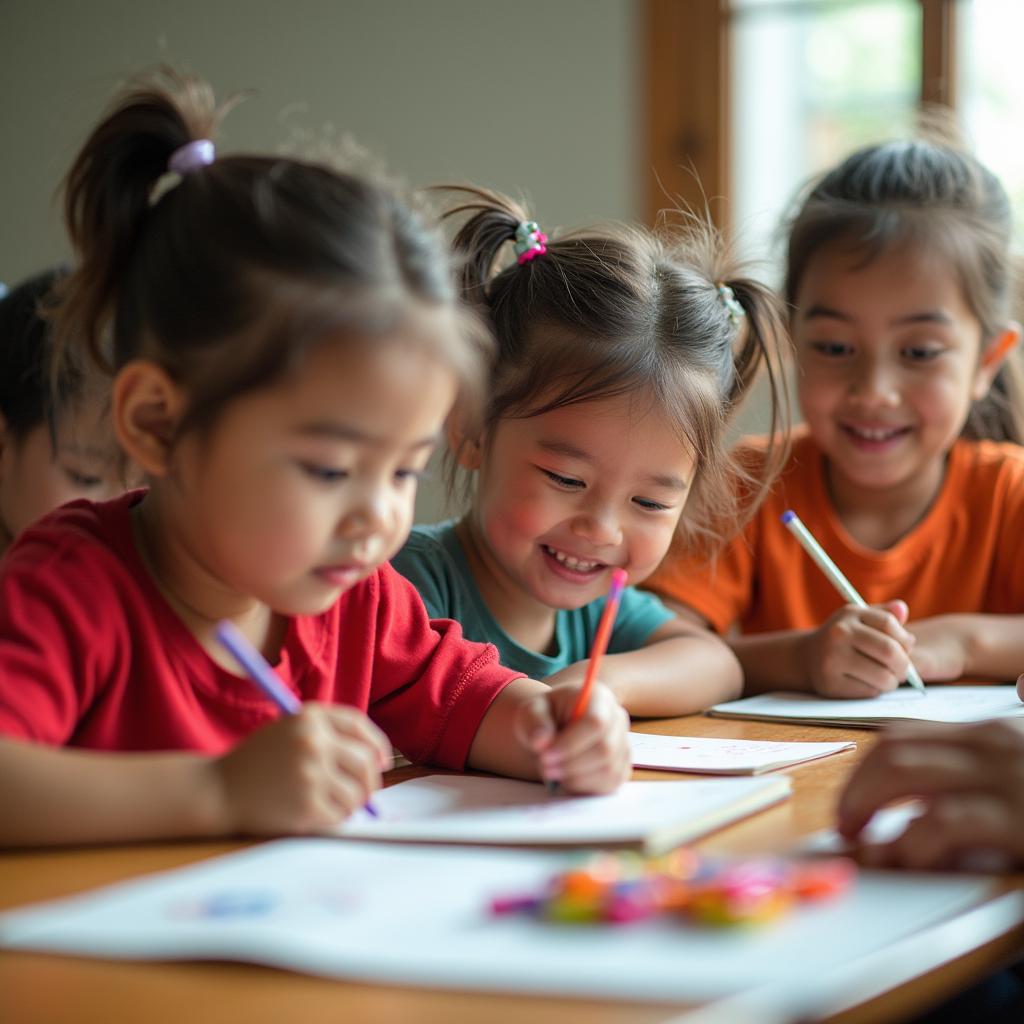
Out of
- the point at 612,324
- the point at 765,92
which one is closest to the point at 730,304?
the point at 612,324

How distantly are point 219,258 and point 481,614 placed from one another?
0.61m

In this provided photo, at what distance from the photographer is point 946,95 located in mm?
2982

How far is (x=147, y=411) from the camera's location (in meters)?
0.88

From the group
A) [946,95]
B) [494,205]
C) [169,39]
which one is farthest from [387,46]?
[494,205]

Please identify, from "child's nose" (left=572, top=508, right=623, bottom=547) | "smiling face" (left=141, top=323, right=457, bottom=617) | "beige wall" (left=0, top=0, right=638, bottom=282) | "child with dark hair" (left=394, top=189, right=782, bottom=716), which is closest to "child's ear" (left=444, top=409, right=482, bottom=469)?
"child with dark hair" (left=394, top=189, right=782, bottom=716)

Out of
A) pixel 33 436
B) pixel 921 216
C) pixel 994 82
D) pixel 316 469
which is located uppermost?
pixel 994 82

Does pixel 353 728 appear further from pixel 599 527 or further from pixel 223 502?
pixel 599 527

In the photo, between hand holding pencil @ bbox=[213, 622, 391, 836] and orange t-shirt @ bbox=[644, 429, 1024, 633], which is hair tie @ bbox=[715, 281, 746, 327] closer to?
orange t-shirt @ bbox=[644, 429, 1024, 633]

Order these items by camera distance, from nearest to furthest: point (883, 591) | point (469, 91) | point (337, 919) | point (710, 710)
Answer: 1. point (337, 919)
2. point (710, 710)
3. point (883, 591)
4. point (469, 91)

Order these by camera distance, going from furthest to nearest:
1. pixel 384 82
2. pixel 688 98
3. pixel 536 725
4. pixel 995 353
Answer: pixel 384 82, pixel 688 98, pixel 995 353, pixel 536 725

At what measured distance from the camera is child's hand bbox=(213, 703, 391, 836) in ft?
2.54

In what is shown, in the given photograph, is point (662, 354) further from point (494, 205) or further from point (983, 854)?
point (983, 854)

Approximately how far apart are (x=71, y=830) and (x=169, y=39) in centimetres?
351

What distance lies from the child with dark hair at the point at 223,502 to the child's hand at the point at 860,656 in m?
0.45
